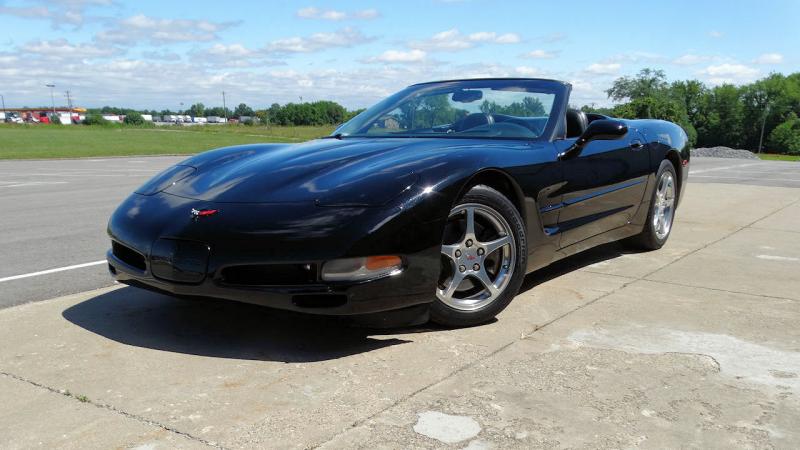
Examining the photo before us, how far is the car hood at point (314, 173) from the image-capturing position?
9.50ft

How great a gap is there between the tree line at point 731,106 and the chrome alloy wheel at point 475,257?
97.0m

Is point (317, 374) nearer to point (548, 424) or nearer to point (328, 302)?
point (328, 302)

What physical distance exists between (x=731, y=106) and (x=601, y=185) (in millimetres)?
113242

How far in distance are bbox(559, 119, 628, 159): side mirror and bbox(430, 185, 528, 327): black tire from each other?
682mm

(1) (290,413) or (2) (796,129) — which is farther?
(2) (796,129)

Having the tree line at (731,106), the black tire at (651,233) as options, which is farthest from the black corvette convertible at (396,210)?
the tree line at (731,106)

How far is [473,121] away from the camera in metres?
4.18

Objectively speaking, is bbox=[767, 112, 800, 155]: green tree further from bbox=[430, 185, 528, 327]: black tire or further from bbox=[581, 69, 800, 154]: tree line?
bbox=[430, 185, 528, 327]: black tire

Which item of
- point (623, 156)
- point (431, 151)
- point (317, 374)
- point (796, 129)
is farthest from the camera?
point (796, 129)

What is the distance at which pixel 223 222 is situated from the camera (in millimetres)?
2854

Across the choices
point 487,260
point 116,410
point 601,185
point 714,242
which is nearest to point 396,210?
point 487,260

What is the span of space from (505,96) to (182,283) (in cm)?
235

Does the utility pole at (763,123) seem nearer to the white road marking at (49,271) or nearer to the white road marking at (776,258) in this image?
the white road marking at (776,258)

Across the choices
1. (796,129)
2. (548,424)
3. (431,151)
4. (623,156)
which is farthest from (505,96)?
(796,129)
